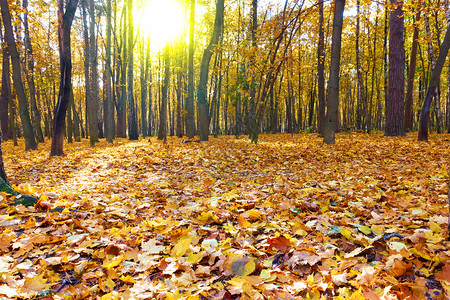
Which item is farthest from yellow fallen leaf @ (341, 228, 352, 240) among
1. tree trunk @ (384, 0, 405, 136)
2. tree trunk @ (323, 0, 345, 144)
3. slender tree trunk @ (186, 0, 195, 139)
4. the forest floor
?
slender tree trunk @ (186, 0, 195, 139)

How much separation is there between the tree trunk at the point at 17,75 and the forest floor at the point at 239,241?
246 inches

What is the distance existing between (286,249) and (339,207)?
1.13 m

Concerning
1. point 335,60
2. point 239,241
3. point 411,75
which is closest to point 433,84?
point 335,60

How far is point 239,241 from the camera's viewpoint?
2.06 metres

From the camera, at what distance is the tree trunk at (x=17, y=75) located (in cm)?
739

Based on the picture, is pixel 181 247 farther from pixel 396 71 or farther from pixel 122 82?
pixel 122 82

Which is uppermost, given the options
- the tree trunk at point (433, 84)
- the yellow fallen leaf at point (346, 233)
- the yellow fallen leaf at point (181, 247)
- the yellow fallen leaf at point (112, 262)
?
the tree trunk at point (433, 84)

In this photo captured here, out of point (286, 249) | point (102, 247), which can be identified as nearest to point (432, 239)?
point (286, 249)

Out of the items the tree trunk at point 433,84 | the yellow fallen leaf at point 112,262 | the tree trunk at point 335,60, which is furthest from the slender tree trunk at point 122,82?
the yellow fallen leaf at point 112,262

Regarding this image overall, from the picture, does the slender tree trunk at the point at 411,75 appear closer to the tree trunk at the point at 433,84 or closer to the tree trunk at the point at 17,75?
the tree trunk at the point at 433,84

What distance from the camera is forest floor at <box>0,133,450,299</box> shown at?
1438mm

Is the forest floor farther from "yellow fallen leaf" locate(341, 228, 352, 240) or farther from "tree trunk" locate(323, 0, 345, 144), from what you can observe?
"tree trunk" locate(323, 0, 345, 144)

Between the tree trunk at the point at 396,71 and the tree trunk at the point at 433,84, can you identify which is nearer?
the tree trunk at the point at 433,84

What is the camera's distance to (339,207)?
8.87 ft
